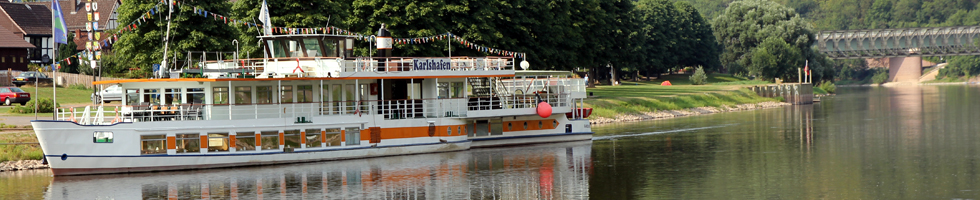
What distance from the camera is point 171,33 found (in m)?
55.5

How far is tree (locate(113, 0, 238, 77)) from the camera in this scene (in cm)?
5525

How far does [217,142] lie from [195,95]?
7.72ft

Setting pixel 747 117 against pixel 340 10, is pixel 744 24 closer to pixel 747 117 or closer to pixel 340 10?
pixel 747 117

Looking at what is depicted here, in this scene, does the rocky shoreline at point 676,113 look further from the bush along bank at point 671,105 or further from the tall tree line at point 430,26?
the tall tree line at point 430,26

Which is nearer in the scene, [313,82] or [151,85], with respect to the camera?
[151,85]

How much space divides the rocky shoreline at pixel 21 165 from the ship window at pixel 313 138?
10.8 metres

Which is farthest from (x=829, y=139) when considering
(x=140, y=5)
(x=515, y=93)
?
(x=140, y=5)

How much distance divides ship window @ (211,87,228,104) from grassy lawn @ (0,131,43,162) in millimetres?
8029

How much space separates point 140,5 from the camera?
55.2 meters

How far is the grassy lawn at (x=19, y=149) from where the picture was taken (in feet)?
134

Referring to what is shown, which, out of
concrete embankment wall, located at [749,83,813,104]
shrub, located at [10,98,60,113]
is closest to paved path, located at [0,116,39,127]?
shrub, located at [10,98,60,113]

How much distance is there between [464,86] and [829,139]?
21167mm

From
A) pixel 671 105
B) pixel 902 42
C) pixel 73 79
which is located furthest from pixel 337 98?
pixel 902 42

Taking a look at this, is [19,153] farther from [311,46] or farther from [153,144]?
[311,46]
